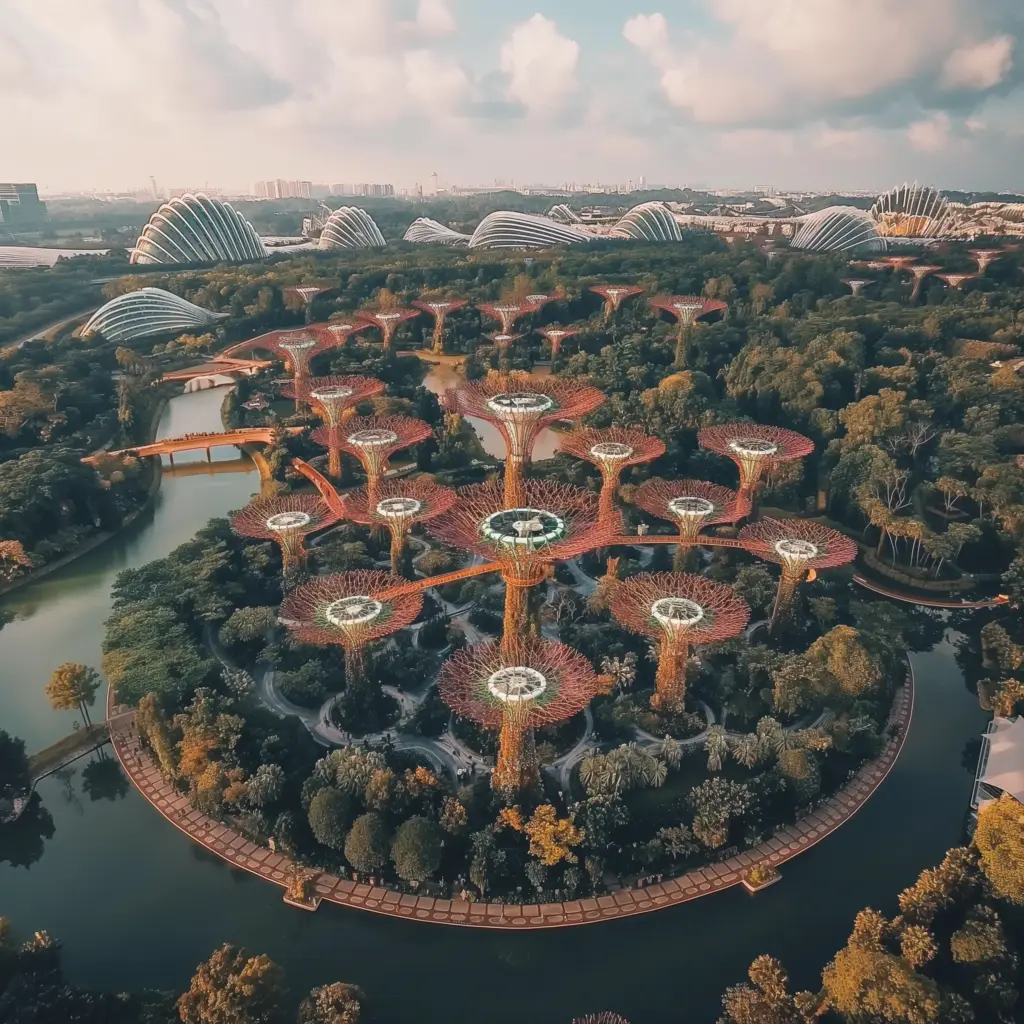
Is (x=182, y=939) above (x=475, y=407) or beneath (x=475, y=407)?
beneath

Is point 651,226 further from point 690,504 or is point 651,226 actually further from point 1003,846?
point 1003,846

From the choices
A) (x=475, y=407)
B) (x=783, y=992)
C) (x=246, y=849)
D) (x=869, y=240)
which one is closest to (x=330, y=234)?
(x=869, y=240)

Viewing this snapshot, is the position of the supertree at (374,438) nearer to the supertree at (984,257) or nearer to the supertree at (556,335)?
the supertree at (556,335)

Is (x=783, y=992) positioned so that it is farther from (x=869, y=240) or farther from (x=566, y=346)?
(x=869, y=240)

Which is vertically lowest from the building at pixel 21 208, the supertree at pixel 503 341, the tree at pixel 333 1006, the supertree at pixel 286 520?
the tree at pixel 333 1006

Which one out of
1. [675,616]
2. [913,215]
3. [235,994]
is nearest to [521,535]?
[675,616]

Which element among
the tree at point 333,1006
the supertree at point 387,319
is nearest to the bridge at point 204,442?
the supertree at point 387,319

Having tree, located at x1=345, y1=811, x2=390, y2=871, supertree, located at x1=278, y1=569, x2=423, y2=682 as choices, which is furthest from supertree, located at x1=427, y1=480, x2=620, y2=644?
tree, located at x1=345, y1=811, x2=390, y2=871
